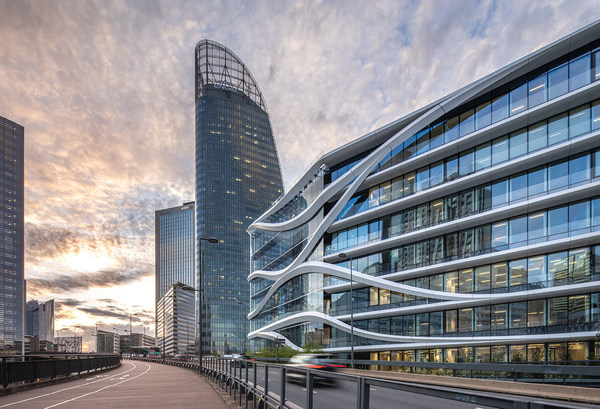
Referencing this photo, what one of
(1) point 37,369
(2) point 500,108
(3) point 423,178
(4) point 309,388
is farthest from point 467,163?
(4) point 309,388

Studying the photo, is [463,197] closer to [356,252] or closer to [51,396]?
[356,252]

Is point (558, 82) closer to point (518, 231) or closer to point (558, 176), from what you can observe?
point (558, 176)

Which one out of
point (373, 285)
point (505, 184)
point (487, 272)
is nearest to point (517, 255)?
point (487, 272)

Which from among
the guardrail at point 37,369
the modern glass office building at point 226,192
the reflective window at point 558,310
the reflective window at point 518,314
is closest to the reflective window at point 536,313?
the reflective window at point 518,314

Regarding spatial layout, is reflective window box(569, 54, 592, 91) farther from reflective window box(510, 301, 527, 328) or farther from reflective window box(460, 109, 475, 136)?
reflective window box(510, 301, 527, 328)

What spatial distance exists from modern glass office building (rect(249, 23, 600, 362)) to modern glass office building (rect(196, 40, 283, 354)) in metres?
114

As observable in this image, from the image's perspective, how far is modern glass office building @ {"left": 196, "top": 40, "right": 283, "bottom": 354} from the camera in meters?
158

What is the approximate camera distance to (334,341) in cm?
4775

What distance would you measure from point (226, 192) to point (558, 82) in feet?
459

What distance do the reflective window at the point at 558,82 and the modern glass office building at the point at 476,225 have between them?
97 mm

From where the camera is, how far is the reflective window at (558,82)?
30656 millimetres

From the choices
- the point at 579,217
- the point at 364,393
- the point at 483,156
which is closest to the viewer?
the point at 364,393

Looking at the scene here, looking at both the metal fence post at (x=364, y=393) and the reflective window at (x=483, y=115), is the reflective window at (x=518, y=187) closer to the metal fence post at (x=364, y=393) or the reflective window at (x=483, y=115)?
the reflective window at (x=483, y=115)

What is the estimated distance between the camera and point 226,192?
16138cm
